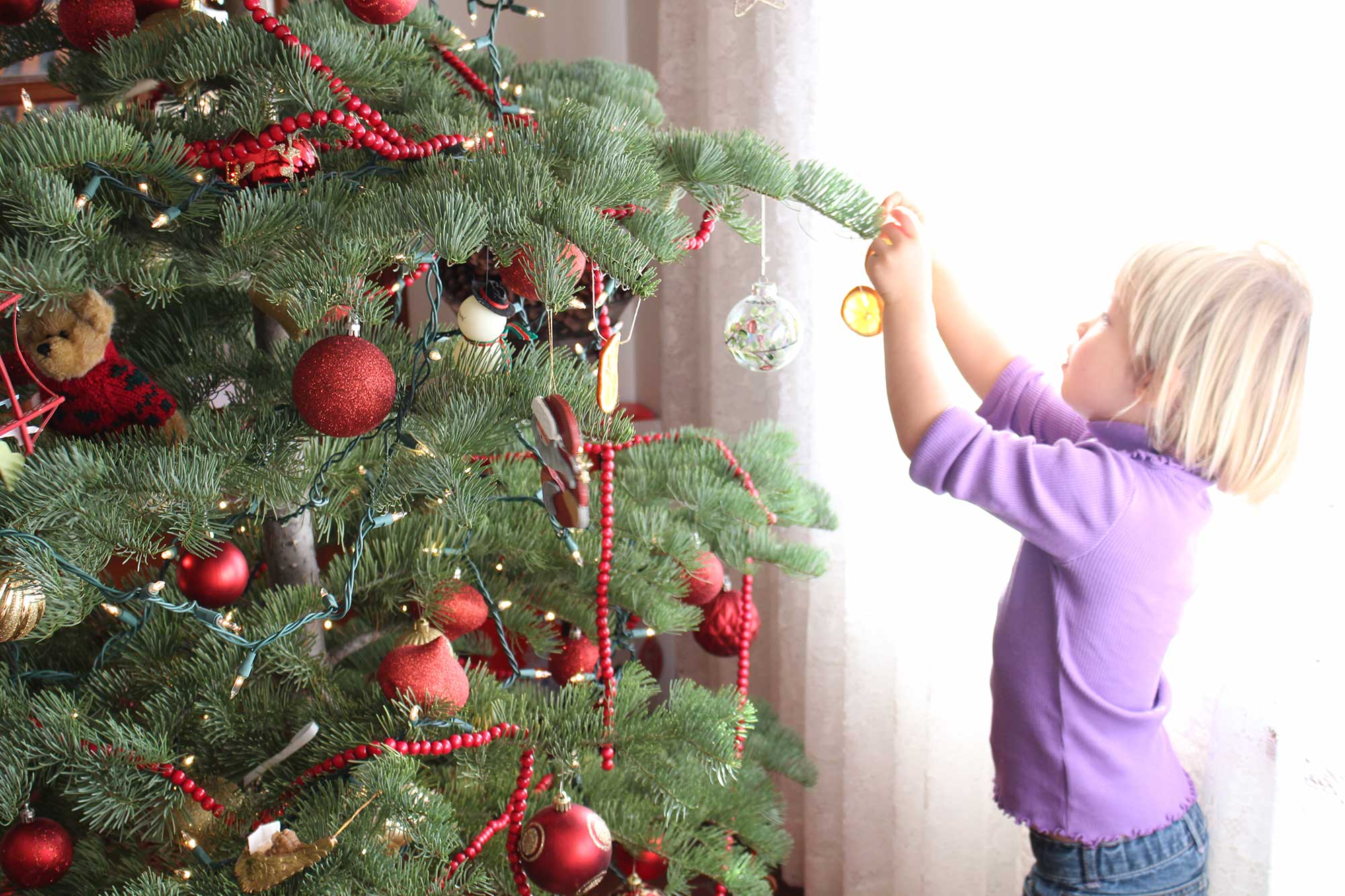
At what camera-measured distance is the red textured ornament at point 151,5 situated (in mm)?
756

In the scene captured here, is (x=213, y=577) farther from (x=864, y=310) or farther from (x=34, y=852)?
(x=864, y=310)

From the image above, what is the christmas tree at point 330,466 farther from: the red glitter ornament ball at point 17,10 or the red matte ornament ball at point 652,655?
the red matte ornament ball at point 652,655

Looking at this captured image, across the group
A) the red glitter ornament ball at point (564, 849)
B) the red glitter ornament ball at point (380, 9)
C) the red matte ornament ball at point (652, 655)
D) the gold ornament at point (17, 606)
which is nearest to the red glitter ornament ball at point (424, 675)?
the red glitter ornament ball at point (564, 849)

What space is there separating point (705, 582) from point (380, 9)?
1.85 feet

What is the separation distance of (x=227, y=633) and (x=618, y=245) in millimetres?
350

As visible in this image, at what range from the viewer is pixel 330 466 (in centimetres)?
72

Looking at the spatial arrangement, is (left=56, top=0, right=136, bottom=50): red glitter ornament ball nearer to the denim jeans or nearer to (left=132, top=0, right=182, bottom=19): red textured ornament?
(left=132, top=0, right=182, bottom=19): red textured ornament

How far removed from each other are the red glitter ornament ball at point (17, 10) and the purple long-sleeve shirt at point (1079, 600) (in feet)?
2.46

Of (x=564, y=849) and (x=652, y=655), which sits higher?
(x=564, y=849)

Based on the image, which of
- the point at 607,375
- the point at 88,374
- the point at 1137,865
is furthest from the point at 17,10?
the point at 1137,865

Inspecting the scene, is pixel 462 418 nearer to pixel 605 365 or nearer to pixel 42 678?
pixel 605 365

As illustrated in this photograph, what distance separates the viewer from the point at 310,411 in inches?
23.9

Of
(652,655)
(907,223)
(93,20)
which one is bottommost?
(652,655)

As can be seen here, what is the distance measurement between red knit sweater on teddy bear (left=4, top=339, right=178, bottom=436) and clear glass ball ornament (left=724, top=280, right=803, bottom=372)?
45 centimetres
